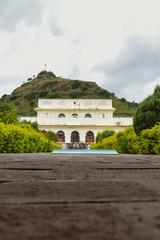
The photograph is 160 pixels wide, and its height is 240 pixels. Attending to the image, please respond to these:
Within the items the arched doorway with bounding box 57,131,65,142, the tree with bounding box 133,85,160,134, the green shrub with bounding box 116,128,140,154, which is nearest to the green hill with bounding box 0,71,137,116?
the arched doorway with bounding box 57,131,65,142

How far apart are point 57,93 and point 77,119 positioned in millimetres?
31241

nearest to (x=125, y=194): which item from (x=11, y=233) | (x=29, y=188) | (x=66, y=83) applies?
(x=29, y=188)

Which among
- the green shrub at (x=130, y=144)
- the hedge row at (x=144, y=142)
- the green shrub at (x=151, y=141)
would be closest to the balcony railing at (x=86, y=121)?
the green shrub at (x=130, y=144)

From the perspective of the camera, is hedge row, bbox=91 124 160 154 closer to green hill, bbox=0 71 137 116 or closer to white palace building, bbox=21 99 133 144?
white palace building, bbox=21 99 133 144

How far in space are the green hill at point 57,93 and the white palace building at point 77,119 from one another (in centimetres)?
1927

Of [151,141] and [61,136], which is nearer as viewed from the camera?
[151,141]

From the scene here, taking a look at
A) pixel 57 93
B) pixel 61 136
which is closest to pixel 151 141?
pixel 61 136

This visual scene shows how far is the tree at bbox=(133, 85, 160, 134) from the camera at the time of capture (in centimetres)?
1897

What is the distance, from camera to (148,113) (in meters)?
19.1

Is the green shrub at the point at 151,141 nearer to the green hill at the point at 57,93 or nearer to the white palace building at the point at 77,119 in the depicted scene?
the white palace building at the point at 77,119

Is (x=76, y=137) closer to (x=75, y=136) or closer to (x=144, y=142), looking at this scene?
(x=75, y=136)

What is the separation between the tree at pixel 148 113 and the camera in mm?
18969

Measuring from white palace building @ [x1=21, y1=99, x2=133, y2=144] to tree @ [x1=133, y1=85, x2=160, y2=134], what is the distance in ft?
132

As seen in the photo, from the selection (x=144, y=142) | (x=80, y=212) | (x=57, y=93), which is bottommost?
(x=80, y=212)
